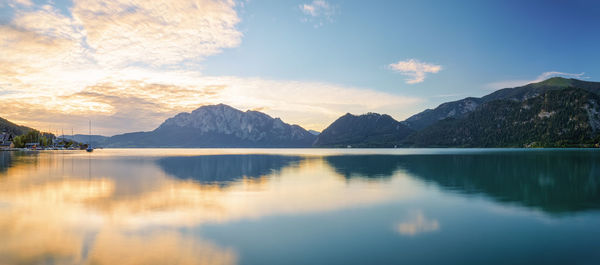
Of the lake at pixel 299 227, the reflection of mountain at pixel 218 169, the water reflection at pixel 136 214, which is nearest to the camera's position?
the lake at pixel 299 227

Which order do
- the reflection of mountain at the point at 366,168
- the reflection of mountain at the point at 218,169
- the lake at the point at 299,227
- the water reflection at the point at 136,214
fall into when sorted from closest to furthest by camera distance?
1. the lake at the point at 299,227
2. the water reflection at the point at 136,214
3. the reflection of mountain at the point at 218,169
4. the reflection of mountain at the point at 366,168

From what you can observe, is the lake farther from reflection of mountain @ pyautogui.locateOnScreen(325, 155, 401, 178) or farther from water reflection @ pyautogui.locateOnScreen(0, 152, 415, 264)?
reflection of mountain @ pyautogui.locateOnScreen(325, 155, 401, 178)

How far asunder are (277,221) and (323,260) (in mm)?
7052

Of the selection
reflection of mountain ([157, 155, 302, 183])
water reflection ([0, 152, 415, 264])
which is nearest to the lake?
water reflection ([0, 152, 415, 264])

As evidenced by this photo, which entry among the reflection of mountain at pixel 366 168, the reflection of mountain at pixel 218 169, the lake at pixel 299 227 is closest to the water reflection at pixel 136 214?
the lake at pixel 299 227

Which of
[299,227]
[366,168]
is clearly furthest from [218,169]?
[299,227]

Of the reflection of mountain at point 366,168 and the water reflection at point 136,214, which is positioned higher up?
the water reflection at point 136,214

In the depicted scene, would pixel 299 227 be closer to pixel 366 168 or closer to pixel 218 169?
pixel 218 169

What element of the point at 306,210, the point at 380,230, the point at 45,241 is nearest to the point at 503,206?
the point at 380,230

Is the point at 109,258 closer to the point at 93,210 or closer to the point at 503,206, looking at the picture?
the point at 93,210

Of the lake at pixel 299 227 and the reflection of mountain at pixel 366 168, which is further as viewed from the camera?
the reflection of mountain at pixel 366 168

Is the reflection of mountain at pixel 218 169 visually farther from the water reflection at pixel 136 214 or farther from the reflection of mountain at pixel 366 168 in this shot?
the reflection of mountain at pixel 366 168

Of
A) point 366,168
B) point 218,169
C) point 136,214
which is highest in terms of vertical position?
point 136,214

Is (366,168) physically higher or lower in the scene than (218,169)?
lower
